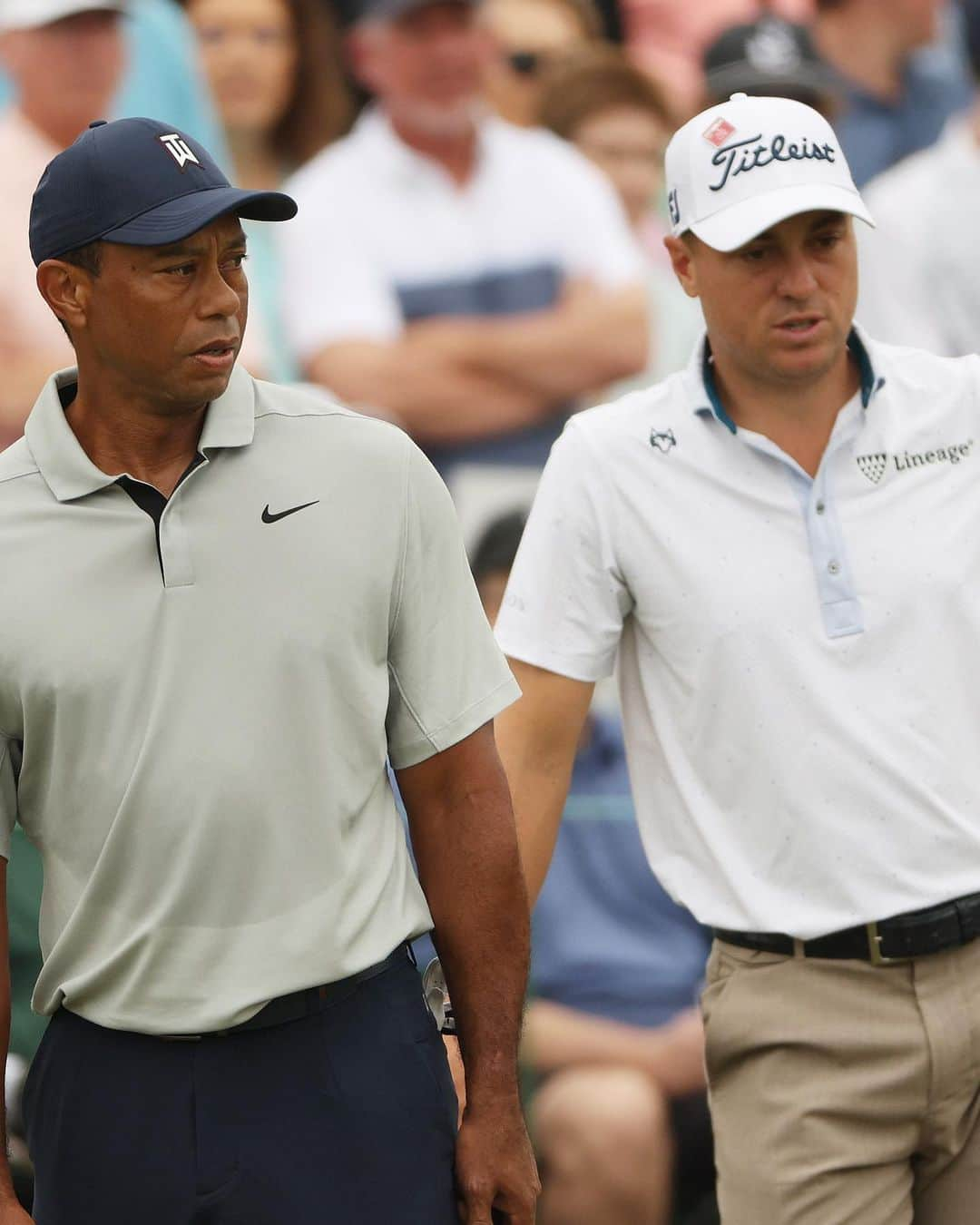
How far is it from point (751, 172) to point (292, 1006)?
137cm

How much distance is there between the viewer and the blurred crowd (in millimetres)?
5129

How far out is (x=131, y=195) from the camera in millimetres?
2373

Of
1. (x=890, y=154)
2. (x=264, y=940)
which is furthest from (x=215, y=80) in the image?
(x=264, y=940)

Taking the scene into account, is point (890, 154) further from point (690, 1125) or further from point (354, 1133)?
point (354, 1133)

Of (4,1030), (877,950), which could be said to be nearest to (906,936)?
(877,950)

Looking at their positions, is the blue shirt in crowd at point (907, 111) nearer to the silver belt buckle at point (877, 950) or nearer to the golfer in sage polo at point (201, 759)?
the silver belt buckle at point (877, 950)

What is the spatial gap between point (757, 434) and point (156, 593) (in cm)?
100

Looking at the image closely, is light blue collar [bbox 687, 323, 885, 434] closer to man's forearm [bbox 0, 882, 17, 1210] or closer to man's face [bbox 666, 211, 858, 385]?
man's face [bbox 666, 211, 858, 385]

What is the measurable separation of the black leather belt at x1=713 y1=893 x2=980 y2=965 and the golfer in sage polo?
61cm

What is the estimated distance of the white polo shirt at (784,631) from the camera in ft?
9.28

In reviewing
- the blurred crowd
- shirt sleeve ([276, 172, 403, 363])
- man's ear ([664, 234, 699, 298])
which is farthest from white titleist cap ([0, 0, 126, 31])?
man's ear ([664, 234, 699, 298])

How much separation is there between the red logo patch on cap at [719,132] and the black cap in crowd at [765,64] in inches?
115

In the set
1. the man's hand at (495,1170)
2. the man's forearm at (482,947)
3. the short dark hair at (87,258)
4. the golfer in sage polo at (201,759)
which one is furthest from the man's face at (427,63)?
the man's hand at (495,1170)

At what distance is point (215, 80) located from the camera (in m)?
5.29
